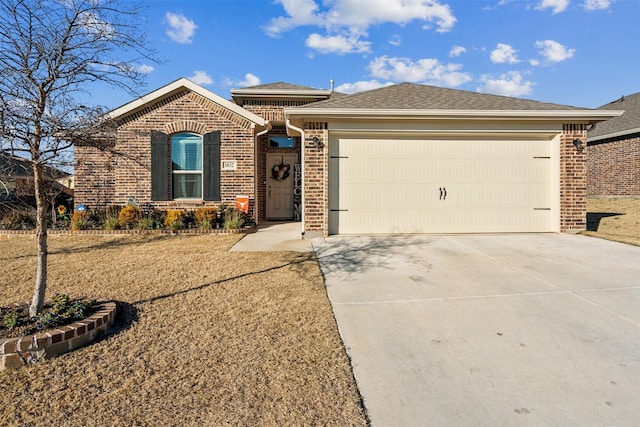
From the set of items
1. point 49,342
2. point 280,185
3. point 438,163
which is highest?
point 438,163

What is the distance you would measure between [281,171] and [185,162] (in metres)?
3.11

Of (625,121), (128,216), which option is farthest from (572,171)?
(128,216)

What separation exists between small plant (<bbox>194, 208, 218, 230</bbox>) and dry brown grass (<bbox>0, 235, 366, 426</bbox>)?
11.6 feet

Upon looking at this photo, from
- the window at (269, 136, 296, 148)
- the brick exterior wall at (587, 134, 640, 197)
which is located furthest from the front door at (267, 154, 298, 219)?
the brick exterior wall at (587, 134, 640, 197)

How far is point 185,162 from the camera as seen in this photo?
31.1ft

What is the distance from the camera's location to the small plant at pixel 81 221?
8461mm

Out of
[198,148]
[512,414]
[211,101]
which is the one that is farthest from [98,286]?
[211,101]

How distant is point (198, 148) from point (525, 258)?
7.93 m

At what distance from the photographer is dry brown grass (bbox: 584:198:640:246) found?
25.2 feet

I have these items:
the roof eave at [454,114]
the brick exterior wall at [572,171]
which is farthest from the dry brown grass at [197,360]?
the brick exterior wall at [572,171]

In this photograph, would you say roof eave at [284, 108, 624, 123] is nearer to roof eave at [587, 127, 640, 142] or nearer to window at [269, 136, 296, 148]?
window at [269, 136, 296, 148]

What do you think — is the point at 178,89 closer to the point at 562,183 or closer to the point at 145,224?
the point at 145,224

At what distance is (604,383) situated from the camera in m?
2.40

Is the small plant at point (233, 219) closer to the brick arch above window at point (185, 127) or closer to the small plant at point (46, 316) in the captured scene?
the brick arch above window at point (185, 127)
